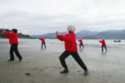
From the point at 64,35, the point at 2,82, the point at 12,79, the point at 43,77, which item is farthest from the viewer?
the point at 64,35

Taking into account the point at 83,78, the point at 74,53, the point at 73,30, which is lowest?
the point at 83,78

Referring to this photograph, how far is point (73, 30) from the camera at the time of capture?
11789 mm

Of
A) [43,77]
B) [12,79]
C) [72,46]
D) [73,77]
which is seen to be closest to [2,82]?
[12,79]

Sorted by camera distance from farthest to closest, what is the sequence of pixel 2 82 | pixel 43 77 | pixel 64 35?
pixel 64 35 → pixel 43 77 → pixel 2 82

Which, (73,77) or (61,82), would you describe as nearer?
(61,82)

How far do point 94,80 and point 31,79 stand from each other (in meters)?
2.10

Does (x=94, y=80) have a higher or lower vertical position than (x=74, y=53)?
lower

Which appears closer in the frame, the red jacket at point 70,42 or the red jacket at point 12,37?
the red jacket at point 70,42

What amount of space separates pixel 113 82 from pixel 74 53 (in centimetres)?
243

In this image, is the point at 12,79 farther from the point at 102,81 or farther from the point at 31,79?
the point at 102,81

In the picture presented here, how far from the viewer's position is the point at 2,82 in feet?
30.5

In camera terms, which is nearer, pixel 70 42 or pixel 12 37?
pixel 70 42

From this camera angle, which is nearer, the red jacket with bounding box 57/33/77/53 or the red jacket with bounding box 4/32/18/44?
the red jacket with bounding box 57/33/77/53

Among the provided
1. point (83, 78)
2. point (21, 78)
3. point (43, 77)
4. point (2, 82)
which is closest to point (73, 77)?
point (83, 78)
